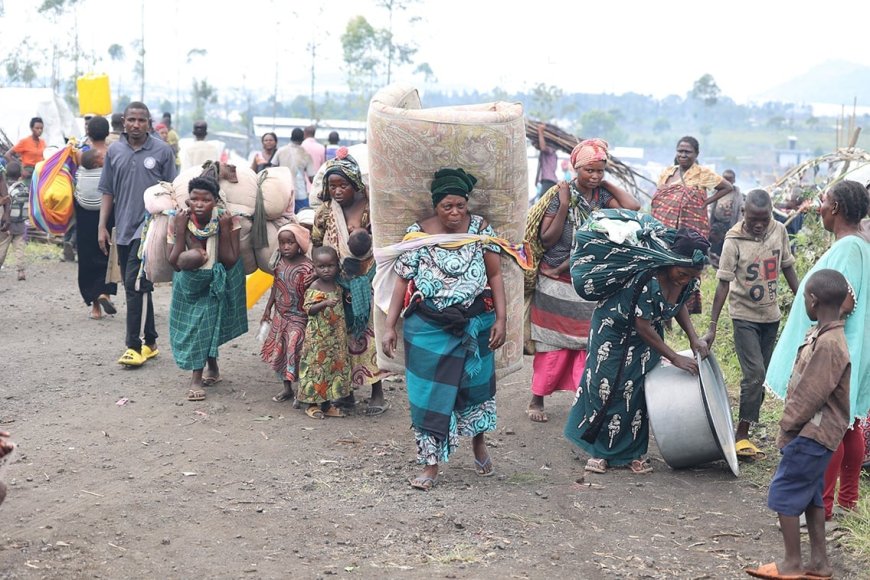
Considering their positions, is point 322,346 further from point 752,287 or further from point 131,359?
point 752,287

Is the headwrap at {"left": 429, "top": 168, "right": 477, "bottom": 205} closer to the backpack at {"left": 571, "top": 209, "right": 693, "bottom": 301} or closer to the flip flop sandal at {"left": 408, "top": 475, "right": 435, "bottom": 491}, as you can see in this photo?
the backpack at {"left": 571, "top": 209, "right": 693, "bottom": 301}

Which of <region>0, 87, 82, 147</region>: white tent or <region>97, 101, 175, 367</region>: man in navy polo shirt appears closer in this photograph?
<region>97, 101, 175, 367</region>: man in navy polo shirt

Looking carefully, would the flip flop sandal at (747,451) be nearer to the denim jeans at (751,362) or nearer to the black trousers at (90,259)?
the denim jeans at (751,362)

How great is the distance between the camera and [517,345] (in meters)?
6.27

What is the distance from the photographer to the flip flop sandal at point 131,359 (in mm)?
8367

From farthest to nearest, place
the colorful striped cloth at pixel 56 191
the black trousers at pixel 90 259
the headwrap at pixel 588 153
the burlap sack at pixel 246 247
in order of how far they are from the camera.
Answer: the colorful striped cloth at pixel 56 191 → the black trousers at pixel 90 259 → the burlap sack at pixel 246 247 → the headwrap at pixel 588 153

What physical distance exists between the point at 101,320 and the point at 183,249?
349cm

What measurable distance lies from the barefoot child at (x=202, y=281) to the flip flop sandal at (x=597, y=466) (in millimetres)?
2829

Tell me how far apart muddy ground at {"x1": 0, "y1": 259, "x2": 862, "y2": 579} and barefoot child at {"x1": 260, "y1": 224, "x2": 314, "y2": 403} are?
351 mm

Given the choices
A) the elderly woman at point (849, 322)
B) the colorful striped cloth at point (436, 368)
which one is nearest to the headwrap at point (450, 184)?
the colorful striped cloth at point (436, 368)

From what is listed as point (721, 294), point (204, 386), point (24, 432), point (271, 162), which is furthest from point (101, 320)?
point (721, 294)

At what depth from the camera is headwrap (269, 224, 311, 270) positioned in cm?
738

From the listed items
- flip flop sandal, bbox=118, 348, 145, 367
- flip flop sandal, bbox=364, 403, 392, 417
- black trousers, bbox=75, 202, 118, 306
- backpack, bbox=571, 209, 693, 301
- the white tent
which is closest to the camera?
backpack, bbox=571, 209, 693, 301

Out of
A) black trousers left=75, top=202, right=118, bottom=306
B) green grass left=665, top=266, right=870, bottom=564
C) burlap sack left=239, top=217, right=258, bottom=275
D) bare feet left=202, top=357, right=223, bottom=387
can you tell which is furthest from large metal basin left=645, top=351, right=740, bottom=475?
black trousers left=75, top=202, right=118, bottom=306
